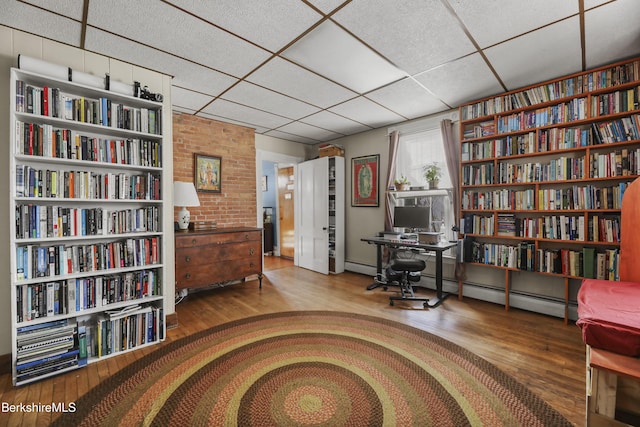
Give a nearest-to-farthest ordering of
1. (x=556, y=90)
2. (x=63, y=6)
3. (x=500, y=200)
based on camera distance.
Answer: (x=63, y=6), (x=556, y=90), (x=500, y=200)

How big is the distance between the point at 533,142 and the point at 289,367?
3.39 meters

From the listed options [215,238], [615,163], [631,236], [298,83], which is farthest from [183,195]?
[615,163]

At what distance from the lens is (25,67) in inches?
76.6

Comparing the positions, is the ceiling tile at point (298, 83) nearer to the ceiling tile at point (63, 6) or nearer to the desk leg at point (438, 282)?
the ceiling tile at point (63, 6)

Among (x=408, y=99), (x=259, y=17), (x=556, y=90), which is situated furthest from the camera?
(x=408, y=99)

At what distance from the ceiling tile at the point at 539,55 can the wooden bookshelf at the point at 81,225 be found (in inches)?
125

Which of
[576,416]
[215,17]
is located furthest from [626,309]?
[215,17]

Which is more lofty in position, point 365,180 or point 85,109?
point 85,109

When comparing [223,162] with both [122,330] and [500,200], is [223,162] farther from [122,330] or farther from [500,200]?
[500,200]

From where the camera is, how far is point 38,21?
1970mm

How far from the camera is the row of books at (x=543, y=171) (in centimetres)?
280

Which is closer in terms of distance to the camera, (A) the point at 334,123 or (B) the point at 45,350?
(B) the point at 45,350

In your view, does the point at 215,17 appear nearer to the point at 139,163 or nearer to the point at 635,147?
the point at 139,163

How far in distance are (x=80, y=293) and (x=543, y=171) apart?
15.0ft
